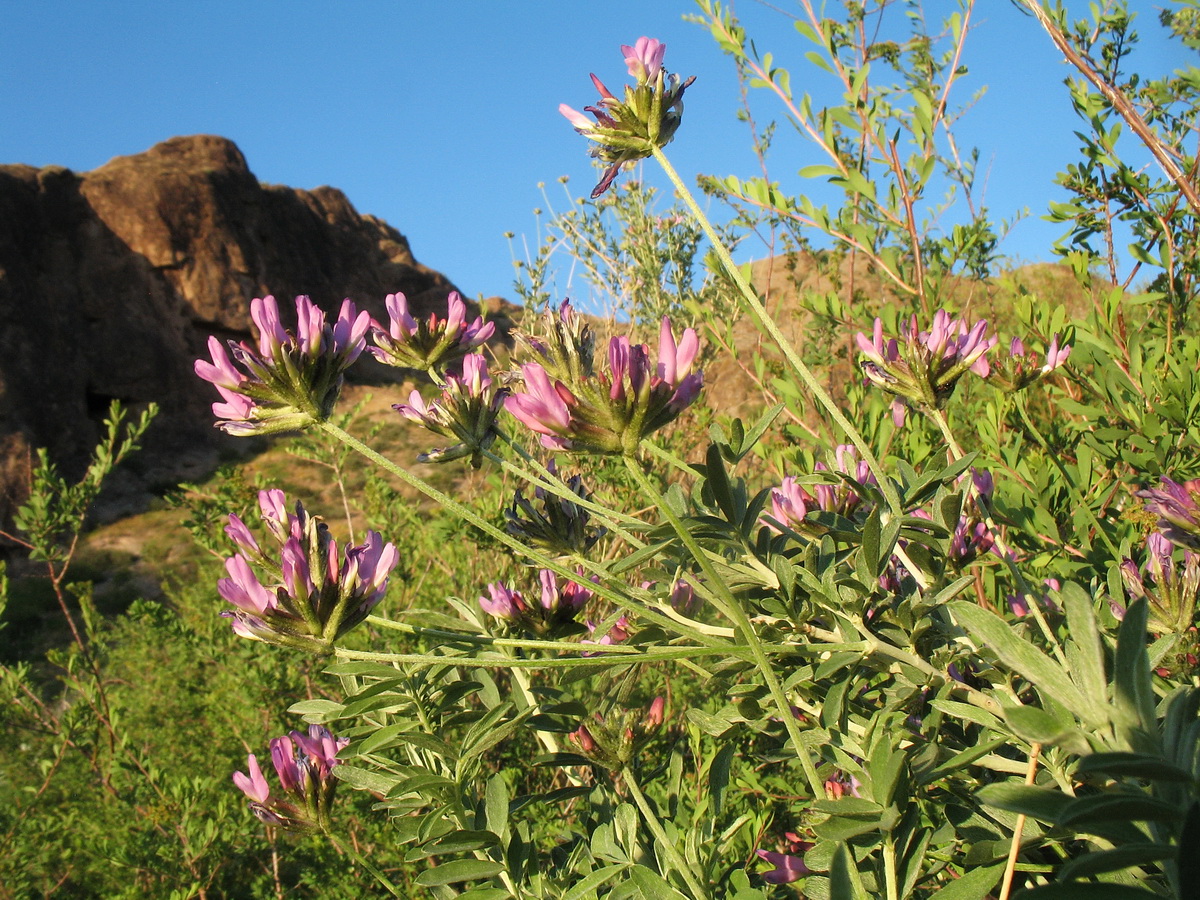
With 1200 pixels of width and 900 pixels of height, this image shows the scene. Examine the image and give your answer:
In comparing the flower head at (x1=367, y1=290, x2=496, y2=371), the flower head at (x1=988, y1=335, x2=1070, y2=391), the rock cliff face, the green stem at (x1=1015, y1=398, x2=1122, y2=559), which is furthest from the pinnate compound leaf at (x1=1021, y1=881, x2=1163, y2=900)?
the rock cliff face

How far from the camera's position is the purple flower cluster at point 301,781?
132 cm

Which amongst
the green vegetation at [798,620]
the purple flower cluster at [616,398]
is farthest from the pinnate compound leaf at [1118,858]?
the purple flower cluster at [616,398]

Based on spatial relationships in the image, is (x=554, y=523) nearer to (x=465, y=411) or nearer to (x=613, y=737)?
(x=465, y=411)

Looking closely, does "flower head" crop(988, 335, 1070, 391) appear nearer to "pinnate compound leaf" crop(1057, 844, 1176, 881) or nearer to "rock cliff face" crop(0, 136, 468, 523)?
"pinnate compound leaf" crop(1057, 844, 1176, 881)

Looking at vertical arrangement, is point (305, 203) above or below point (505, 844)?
above

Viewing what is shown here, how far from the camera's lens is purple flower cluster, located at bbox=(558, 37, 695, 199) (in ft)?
3.64

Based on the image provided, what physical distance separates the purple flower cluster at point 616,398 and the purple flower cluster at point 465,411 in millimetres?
315

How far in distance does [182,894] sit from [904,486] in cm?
193

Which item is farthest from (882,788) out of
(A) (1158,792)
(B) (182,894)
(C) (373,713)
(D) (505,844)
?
(B) (182,894)

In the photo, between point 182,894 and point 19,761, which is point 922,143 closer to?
point 182,894

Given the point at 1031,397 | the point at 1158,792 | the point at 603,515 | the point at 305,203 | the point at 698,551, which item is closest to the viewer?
the point at 1158,792

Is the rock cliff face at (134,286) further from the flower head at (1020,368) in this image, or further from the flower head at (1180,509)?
the flower head at (1180,509)

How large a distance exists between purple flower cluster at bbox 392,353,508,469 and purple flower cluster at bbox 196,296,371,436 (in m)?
0.17

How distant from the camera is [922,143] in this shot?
189 cm
